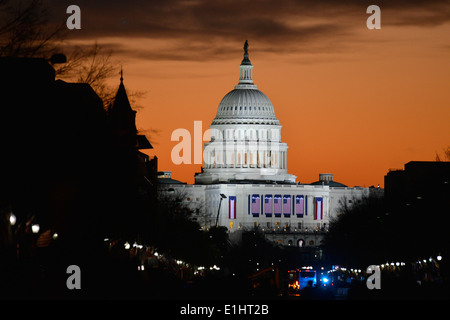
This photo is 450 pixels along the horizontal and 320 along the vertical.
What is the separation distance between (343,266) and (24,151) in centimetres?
13545

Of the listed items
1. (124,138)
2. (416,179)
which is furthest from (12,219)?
(416,179)

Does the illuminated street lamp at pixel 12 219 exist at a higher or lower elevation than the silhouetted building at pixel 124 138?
lower

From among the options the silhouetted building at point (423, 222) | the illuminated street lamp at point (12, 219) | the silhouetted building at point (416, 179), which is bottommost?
the illuminated street lamp at point (12, 219)

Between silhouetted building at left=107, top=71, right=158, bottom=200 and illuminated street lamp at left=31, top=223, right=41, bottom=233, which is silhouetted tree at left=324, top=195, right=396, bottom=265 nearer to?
silhouetted building at left=107, top=71, right=158, bottom=200

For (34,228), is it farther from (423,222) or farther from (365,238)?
(365,238)

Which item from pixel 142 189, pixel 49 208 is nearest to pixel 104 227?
pixel 49 208

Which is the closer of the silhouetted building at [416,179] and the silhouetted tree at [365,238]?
the silhouetted tree at [365,238]

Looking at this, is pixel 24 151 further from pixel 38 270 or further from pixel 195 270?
pixel 195 270

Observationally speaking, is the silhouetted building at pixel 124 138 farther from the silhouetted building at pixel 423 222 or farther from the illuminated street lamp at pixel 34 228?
the illuminated street lamp at pixel 34 228

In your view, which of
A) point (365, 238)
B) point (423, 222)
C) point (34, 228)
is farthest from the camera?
point (365, 238)

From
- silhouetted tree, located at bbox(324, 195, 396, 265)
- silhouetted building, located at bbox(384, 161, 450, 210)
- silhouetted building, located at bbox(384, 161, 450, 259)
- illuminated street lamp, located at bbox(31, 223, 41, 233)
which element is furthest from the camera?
silhouetted building, located at bbox(384, 161, 450, 210)

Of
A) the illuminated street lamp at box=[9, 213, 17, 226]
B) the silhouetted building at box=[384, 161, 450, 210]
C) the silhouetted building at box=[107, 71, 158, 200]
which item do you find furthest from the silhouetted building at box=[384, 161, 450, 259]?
the illuminated street lamp at box=[9, 213, 17, 226]

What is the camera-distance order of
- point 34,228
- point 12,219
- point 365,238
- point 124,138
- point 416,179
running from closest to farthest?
point 12,219 → point 34,228 → point 124,138 → point 365,238 → point 416,179

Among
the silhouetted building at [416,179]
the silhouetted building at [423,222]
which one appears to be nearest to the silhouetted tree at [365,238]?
the silhouetted building at [423,222]
